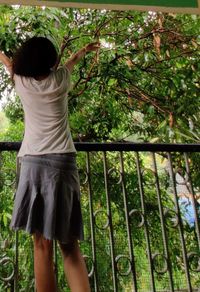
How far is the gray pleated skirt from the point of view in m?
1.25

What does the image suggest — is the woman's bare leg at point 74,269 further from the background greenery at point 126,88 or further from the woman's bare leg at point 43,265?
the background greenery at point 126,88

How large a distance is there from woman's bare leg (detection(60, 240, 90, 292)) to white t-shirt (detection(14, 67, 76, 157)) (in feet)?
1.27

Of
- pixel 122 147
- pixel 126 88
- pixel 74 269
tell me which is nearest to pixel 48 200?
pixel 74 269

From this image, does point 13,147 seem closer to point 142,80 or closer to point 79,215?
point 79,215

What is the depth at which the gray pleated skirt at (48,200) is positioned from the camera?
125 centimetres

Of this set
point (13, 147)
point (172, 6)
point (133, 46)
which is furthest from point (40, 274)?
point (133, 46)

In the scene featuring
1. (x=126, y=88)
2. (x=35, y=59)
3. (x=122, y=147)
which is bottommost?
(x=122, y=147)

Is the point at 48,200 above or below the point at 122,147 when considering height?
below

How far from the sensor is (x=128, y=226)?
1.67 m

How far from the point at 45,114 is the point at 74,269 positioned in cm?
62

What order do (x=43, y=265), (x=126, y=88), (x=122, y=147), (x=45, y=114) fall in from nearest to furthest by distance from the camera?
(x=43, y=265), (x=45, y=114), (x=122, y=147), (x=126, y=88)

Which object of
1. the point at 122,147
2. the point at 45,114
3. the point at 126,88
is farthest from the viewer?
the point at 126,88

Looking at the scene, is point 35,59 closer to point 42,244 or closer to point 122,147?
point 122,147

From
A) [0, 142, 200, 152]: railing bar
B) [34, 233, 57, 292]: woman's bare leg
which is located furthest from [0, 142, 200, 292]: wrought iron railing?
[34, 233, 57, 292]: woman's bare leg
